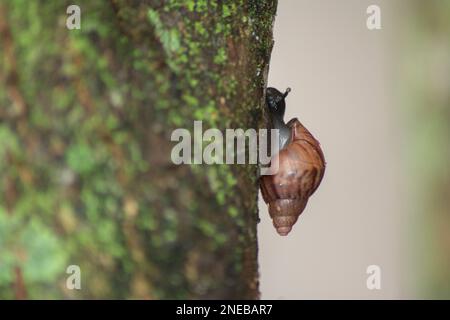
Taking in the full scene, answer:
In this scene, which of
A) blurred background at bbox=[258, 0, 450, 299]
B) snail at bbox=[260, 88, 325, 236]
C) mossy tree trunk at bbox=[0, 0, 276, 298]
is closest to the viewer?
mossy tree trunk at bbox=[0, 0, 276, 298]

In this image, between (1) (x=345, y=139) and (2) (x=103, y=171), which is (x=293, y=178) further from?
(1) (x=345, y=139)

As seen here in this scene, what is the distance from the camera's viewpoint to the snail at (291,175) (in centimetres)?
72

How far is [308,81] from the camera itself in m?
2.27

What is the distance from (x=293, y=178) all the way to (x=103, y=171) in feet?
0.81

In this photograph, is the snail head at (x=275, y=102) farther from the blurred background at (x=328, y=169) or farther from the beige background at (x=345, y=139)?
the beige background at (x=345, y=139)

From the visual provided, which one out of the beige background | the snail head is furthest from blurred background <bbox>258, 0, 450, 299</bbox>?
the snail head

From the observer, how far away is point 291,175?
0.71m

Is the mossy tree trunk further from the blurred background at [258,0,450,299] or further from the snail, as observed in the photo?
the blurred background at [258,0,450,299]

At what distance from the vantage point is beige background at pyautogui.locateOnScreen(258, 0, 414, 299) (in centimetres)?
221

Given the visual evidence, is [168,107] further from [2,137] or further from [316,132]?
[316,132]

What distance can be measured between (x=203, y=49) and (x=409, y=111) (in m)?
1.49

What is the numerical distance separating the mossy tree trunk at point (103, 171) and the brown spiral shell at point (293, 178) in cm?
15

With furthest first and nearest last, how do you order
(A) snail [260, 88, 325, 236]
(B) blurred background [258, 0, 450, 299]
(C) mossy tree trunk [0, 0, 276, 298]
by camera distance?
1. (B) blurred background [258, 0, 450, 299]
2. (A) snail [260, 88, 325, 236]
3. (C) mossy tree trunk [0, 0, 276, 298]

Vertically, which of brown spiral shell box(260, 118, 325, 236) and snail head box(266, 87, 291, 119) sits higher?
snail head box(266, 87, 291, 119)
